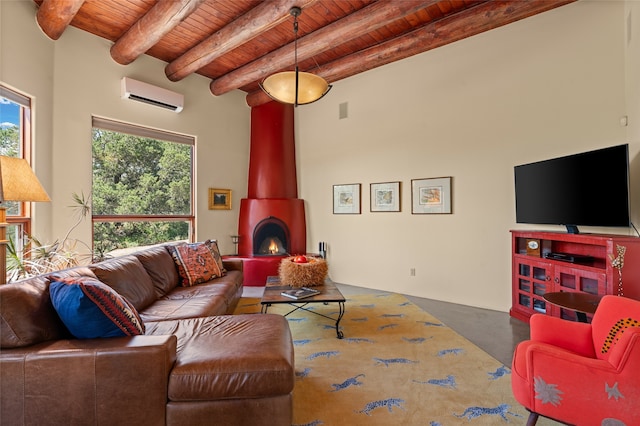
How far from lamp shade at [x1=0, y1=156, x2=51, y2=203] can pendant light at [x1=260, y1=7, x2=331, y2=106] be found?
6.28 ft

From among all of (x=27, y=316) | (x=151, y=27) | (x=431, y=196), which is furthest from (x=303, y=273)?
(x=151, y=27)

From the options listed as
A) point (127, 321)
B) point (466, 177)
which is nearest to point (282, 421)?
point (127, 321)

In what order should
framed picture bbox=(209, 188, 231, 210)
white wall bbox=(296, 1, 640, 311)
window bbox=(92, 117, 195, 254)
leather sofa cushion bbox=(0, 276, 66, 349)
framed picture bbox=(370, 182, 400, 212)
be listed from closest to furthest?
leather sofa cushion bbox=(0, 276, 66, 349) → white wall bbox=(296, 1, 640, 311) → window bbox=(92, 117, 195, 254) → framed picture bbox=(370, 182, 400, 212) → framed picture bbox=(209, 188, 231, 210)

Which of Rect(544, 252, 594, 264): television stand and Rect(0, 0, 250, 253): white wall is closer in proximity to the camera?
Rect(544, 252, 594, 264): television stand

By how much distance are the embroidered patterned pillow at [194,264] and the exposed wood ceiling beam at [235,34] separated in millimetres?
2444

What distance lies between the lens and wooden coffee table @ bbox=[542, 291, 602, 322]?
2.07 m

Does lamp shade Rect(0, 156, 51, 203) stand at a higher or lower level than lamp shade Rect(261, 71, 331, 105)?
lower

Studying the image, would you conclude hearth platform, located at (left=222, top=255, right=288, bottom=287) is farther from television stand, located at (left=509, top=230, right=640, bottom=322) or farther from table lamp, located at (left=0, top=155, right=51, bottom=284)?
television stand, located at (left=509, top=230, right=640, bottom=322)

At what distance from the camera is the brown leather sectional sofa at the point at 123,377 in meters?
1.35

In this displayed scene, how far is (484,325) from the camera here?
324cm

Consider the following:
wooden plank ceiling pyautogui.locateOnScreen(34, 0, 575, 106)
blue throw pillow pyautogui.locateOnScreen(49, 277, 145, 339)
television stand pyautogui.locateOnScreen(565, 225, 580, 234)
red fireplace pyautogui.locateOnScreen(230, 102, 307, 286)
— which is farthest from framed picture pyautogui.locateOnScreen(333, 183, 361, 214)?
blue throw pillow pyautogui.locateOnScreen(49, 277, 145, 339)

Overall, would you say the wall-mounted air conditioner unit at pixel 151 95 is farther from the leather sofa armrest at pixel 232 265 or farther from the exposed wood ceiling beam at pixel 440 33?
the leather sofa armrest at pixel 232 265

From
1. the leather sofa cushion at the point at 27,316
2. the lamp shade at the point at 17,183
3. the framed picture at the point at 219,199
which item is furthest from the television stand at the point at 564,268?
the framed picture at the point at 219,199

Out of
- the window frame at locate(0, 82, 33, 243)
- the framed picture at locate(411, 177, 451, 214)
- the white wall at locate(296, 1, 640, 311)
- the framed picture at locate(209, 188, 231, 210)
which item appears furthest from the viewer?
the framed picture at locate(209, 188, 231, 210)
